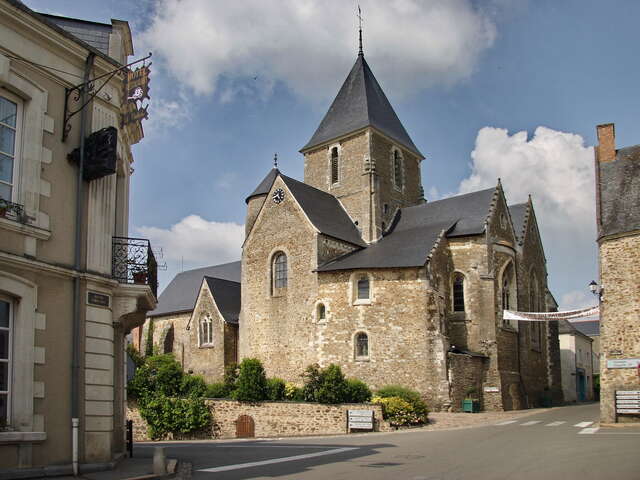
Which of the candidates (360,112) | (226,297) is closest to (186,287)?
(226,297)

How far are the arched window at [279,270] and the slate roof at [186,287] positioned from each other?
1311 cm

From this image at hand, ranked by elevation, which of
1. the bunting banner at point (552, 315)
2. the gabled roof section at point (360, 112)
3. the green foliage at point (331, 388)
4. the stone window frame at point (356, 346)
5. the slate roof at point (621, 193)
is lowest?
the green foliage at point (331, 388)

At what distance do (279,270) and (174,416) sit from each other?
982 centimetres

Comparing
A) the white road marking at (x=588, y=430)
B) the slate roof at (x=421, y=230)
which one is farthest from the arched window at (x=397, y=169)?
the white road marking at (x=588, y=430)

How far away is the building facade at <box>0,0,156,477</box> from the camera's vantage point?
9.45 m

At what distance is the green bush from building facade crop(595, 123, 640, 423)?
1202cm

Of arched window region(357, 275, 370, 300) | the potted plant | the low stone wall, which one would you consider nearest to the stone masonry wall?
the potted plant

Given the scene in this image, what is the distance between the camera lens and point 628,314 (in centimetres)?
2170

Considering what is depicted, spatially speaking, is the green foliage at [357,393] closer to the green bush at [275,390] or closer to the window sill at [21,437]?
the green bush at [275,390]

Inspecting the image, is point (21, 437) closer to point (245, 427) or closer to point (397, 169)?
point (245, 427)

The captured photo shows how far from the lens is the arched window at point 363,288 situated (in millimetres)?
29641

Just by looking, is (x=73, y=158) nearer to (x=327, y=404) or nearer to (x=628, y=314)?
(x=327, y=404)

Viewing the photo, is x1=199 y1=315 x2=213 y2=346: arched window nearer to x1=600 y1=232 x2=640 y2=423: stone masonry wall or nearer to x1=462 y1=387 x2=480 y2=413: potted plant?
x1=462 y1=387 x2=480 y2=413: potted plant

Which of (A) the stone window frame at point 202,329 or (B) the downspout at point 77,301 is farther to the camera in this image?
Result: (A) the stone window frame at point 202,329
